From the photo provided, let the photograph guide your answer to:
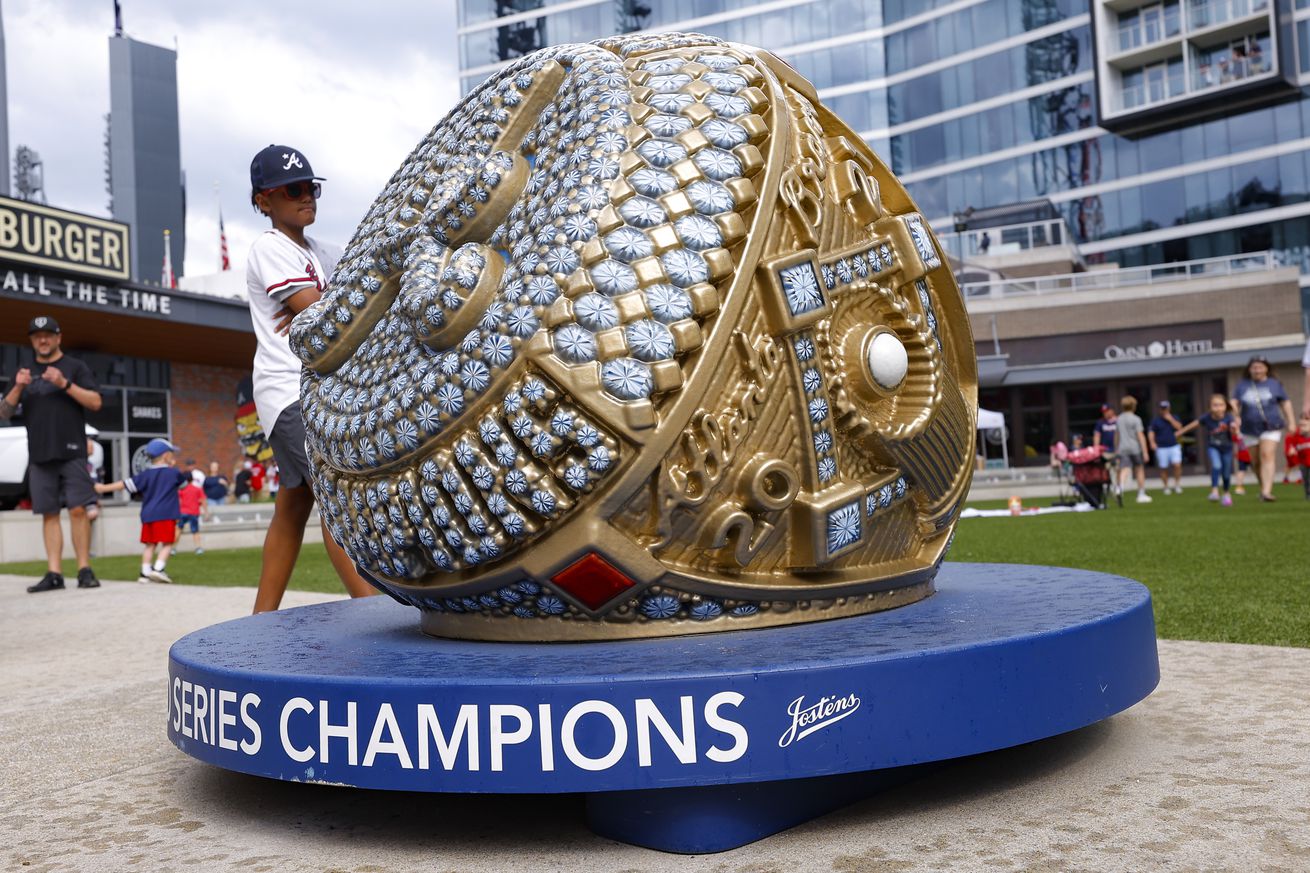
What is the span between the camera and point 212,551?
1616 cm

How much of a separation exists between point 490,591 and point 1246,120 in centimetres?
4736

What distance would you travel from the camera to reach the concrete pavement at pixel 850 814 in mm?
2102

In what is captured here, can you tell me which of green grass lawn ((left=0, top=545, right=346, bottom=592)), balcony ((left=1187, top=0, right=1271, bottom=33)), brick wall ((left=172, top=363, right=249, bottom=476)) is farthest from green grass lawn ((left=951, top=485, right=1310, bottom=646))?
balcony ((left=1187, top=0, right=1271, bottom=33))

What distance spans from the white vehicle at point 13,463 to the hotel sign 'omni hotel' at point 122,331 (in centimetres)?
233

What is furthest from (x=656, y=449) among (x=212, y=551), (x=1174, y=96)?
(x=1174, y=96)

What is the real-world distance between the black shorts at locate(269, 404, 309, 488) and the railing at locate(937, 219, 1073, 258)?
40.0 metres

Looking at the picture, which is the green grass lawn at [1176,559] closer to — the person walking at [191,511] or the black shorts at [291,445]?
the person walking at [191,511]

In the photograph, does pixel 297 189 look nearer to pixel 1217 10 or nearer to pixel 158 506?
pixel 158 506

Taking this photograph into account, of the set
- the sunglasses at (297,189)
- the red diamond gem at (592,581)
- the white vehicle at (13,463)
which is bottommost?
the red diamond gem at (592,581)

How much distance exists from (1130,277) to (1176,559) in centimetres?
3110

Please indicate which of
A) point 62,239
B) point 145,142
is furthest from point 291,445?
point 145,142

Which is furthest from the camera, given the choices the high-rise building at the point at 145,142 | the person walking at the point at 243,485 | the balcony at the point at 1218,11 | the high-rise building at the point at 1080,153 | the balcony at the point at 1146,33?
the high-rise building at the point at 145,142

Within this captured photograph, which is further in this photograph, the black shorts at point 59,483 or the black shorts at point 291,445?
the black shorts at point 59,483

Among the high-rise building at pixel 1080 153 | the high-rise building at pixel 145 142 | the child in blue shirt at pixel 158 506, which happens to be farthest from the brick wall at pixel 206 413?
the high-rise building at pixel 145 142
